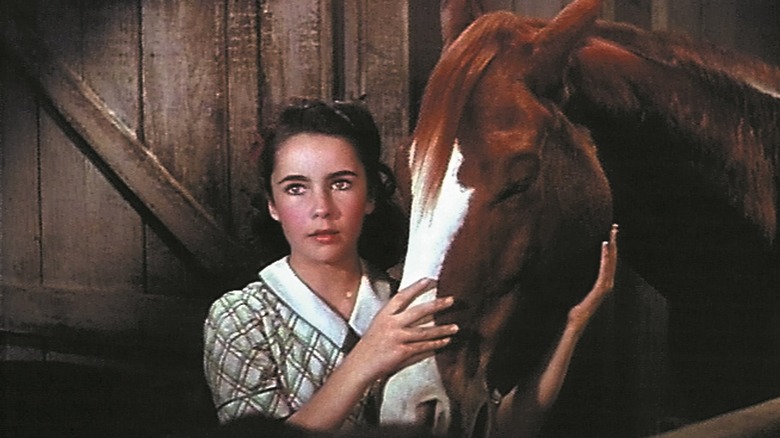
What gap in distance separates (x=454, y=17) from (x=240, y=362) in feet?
1.47

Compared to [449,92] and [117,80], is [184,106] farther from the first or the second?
[449,92]

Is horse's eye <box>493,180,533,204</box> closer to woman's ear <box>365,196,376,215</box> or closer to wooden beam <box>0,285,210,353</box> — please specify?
woman's ear <box>365,196,376,215</box>

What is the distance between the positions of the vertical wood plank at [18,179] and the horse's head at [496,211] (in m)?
0.40

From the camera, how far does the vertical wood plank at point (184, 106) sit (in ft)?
3.32

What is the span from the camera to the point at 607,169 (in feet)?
3.84

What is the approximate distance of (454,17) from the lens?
1.08 metres

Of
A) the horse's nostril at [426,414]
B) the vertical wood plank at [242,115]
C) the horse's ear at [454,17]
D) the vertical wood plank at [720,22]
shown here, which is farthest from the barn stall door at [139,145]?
the vertical wood plank at [720,22]

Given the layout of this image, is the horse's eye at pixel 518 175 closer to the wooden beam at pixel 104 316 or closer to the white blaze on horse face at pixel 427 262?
the white blaze on horse face at pixel 427 262

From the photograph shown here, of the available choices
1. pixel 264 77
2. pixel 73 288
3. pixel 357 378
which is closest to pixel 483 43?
pixel 264 77

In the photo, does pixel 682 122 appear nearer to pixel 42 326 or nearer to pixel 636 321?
pixel 636 321

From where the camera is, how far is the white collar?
3.31 ft

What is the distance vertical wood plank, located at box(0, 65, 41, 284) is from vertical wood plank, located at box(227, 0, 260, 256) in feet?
0.67

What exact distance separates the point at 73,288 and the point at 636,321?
68cm

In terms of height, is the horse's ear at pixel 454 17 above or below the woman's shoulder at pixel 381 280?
above
